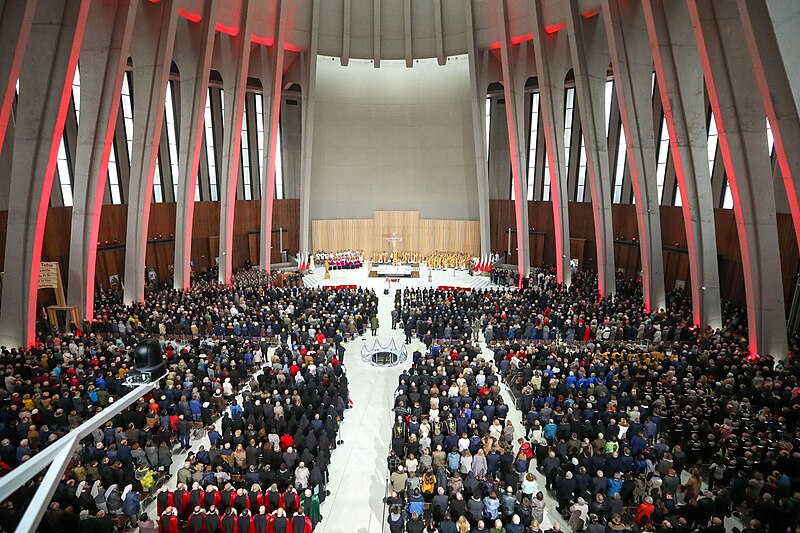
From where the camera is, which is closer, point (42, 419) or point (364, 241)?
point (42, 419)

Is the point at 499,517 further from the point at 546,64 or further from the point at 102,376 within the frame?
the point at 546,64

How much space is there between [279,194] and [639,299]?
81.3ft

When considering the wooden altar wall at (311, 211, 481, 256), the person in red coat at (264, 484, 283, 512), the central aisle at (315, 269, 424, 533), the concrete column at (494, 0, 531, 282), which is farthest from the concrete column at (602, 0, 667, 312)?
the person in red coat at (264, 484, 283, 512)

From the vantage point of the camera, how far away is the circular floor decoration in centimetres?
1752

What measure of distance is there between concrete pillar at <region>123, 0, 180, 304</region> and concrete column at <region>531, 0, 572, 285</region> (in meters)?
16.5

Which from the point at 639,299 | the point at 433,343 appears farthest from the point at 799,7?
the point at 639,299

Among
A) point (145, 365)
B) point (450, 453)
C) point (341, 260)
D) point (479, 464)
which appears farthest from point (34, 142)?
Answer: point (341, 260)

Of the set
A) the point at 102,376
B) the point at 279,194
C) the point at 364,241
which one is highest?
the point at 279,194

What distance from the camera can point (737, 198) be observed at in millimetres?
16312

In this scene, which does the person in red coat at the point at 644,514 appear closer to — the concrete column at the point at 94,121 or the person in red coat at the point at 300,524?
the person in red coat at the point at 300,524

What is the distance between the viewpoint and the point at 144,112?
901 inches

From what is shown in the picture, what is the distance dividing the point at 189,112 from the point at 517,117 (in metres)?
17.1

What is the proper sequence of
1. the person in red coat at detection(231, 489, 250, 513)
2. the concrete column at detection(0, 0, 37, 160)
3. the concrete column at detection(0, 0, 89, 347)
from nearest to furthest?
the person in red coat at detection(231, 489, 250, 513)
the concrete column at detection(0, 0, 37, 160)
the concrete column at detection(0, 0, 89, 347)

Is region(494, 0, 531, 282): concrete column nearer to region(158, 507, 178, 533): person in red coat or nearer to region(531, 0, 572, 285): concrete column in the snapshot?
region(531, 0, 572, 285): concrete column
